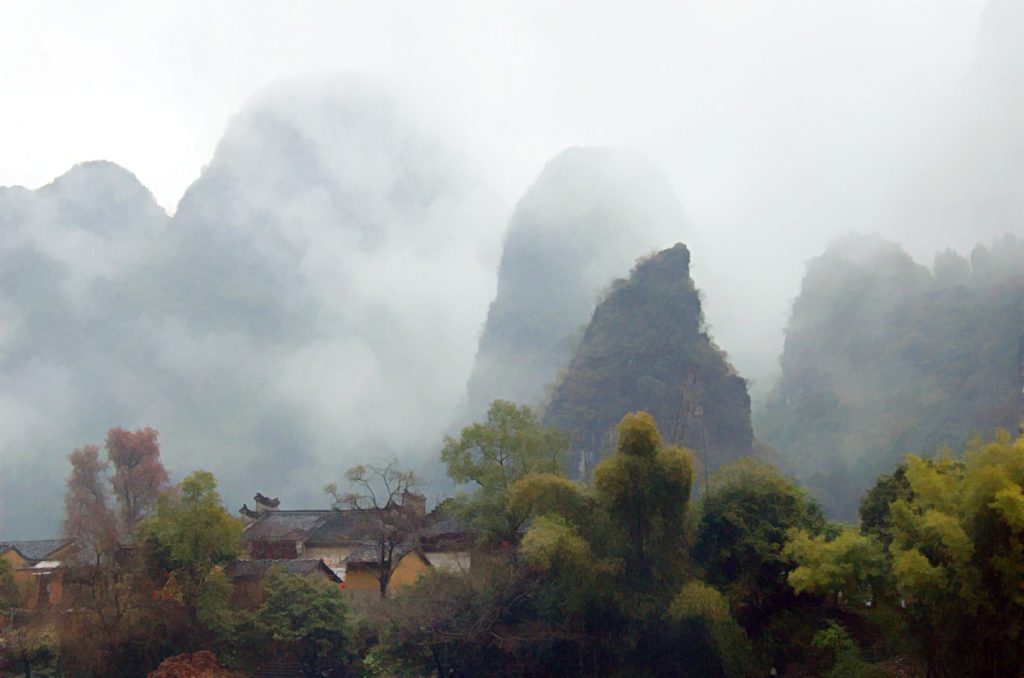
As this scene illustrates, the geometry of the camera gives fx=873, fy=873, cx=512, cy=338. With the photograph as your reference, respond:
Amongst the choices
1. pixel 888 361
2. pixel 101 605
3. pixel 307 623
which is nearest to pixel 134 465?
pixel 101 605

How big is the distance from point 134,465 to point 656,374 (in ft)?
106

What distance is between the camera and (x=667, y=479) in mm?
15344

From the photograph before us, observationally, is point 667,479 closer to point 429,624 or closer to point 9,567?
point 429,624

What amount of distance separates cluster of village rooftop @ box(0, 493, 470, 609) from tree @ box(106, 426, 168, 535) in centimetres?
300

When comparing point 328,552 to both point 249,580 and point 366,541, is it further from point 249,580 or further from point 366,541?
point 249,580

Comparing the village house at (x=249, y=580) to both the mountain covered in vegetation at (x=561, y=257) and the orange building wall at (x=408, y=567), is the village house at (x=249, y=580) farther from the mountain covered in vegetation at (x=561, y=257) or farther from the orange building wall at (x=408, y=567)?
the mountain covered in vegetation at (x=561, y=257)

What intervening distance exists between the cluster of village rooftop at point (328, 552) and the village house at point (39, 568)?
3 centimetres

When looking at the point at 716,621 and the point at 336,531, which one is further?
the point at 336,531

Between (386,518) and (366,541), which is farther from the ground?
(386,518)

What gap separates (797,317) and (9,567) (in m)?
64.2

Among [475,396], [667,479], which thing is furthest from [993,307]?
[667,479]

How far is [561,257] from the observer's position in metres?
80.8

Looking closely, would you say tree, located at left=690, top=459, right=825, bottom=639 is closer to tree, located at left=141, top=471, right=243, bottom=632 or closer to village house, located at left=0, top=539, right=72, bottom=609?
tree, located at left=141, top=471, right=243, bottom=632

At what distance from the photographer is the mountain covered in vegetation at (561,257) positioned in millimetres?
77250
